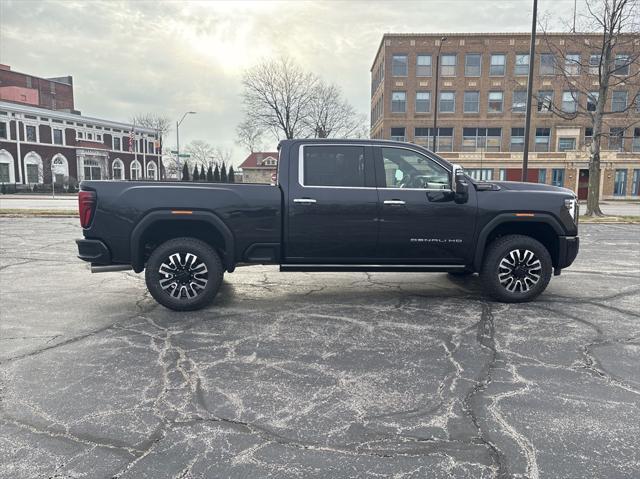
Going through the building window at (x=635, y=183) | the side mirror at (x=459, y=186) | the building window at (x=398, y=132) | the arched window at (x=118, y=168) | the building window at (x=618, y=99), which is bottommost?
the side mirror at (x=459, y=186)

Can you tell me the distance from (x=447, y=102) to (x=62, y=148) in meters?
46.6

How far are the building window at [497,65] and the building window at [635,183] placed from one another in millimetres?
17093

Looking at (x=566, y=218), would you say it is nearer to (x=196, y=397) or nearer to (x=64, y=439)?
(x=196, y=397)

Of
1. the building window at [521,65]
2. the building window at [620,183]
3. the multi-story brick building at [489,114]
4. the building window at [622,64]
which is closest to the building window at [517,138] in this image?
the multi-story brick building at [489,114]

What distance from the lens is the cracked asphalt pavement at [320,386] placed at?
2.70 meters

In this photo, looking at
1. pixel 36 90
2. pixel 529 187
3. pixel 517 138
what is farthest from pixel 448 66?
pixel 36 90

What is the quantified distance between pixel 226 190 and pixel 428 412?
345 centimetres

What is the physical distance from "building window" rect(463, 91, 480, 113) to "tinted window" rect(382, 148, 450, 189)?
44.0m

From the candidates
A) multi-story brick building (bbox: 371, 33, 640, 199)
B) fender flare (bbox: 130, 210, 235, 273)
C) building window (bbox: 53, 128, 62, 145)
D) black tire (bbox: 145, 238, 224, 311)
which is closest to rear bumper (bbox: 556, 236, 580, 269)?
fender flare (bbox: 130, 210, 235, 273)

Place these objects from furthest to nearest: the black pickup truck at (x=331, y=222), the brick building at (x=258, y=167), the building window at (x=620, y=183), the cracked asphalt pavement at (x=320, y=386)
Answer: the brick building at (x=258, y=167), the building window at (x=620, y=183), the black pickup truck at (x=331, y=222), the cracked asphalt pavement at (x=320, y=386)

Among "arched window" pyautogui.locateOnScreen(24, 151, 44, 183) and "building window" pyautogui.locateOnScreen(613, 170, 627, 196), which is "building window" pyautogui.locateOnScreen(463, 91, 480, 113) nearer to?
"building window" pyautogui.locateOnScreen(613, 170, 627, 196)

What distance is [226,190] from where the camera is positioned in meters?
5.46

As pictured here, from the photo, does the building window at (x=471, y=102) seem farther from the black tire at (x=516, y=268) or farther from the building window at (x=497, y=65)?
the black tire at (x=516, y=268)

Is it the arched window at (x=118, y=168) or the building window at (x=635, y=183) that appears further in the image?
the arched window at (x=118, y=168)
